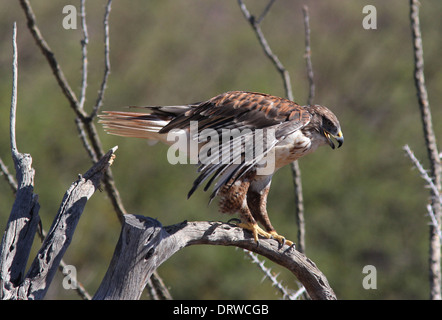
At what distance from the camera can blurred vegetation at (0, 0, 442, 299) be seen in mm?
10078

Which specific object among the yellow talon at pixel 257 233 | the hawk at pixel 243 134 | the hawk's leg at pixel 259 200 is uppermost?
the hawk at pixel 243 134

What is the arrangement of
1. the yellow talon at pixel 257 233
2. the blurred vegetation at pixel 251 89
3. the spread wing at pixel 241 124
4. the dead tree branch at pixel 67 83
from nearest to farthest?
the spread wing at pixel 241 124 → the yellow talon at pixel 257 233 → the dead tree branch at pixel 67 83 → the blurred vegetation at pixel 251 89

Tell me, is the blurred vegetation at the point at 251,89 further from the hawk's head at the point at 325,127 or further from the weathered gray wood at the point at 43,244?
the weathered gray wood at the point at 43,244

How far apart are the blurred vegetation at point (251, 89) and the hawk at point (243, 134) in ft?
16.3

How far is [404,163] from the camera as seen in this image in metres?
11.6

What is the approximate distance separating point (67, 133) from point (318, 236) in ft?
16.3

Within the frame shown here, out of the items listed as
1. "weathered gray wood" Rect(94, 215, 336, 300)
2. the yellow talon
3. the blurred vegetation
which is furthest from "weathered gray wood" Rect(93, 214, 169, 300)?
the blurred vegetation

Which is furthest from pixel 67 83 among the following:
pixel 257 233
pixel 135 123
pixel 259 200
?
pixel 257 233

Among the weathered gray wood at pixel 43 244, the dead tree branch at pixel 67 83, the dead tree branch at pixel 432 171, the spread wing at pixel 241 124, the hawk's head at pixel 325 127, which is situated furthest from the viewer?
the dead tree branch at pixel 432 171

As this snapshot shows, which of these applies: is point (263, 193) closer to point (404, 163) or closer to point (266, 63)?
point (404, 163)

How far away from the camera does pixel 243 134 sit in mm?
3389

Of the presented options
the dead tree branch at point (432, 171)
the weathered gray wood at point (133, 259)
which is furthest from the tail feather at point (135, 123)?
the dead tree branch at point (432, 171)

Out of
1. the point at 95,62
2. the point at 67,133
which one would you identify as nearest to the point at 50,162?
the point at 67,133

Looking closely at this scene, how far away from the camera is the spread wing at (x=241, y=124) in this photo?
3.18 metres
